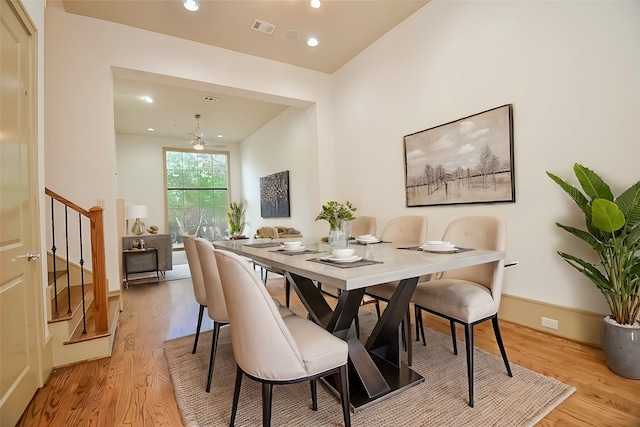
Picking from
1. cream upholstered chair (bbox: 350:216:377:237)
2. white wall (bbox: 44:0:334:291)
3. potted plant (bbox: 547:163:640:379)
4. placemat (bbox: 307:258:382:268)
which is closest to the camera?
placemat (bbox: 307:258:382:268)

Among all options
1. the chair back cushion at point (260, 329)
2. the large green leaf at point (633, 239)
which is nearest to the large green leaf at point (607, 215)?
the large green leaf at point (633, 239)

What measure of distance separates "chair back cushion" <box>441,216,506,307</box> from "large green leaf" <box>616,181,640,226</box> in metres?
0.66

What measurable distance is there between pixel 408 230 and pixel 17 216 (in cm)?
283

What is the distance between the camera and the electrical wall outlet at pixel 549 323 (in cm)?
247

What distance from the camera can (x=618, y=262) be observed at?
6.31ft

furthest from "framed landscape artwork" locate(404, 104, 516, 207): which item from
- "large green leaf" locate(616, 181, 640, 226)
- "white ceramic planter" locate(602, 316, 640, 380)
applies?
"white ceramic planter" locate(602, 316, 640, 380)

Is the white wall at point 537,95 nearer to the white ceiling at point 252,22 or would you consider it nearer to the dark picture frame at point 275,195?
the white ceiling at point 252,22

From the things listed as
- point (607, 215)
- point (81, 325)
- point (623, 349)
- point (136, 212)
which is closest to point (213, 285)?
point (81, 325)

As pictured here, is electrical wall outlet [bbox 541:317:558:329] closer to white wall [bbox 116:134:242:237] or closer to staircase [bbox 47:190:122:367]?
staircase [bbox 47:190:122:367]

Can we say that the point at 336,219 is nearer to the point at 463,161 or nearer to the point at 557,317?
the point at 463,161

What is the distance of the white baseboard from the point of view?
7.44 feet

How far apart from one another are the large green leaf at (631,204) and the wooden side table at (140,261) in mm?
5996

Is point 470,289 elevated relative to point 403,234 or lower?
lower

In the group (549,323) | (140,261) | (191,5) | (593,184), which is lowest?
(549,323)
